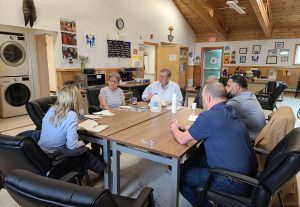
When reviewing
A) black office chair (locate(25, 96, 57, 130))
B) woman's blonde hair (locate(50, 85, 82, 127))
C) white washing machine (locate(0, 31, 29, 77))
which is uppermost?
white washing machine (locate(0, 31, 29, 77))

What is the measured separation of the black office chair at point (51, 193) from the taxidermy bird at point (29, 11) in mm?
4074

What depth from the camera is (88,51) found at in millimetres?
5410

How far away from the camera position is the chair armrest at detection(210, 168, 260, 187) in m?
1.33

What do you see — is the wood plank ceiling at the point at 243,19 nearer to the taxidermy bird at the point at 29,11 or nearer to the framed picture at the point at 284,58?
the framed picture at the point at 284,58

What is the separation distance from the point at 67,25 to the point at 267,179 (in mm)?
4882

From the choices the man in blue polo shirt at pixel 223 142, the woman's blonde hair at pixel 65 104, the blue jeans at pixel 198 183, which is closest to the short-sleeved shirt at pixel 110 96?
the woman's blonde hair at pixel 65 104

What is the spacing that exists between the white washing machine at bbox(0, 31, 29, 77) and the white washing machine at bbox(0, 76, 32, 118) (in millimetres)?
150

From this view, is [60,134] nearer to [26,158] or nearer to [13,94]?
[26,158]

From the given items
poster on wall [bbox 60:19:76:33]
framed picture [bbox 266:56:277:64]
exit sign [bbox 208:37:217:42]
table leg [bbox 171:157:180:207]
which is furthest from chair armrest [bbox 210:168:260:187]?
exit sign [bbox 208:37:217:42]

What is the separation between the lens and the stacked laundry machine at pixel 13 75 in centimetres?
466

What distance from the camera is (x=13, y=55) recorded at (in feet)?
15.8

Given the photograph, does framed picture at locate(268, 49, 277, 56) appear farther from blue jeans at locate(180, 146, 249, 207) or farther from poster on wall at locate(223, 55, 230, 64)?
blue jeans at locate(180, 146, 249, 207)

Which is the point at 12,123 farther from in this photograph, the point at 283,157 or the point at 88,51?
the point at 283,157

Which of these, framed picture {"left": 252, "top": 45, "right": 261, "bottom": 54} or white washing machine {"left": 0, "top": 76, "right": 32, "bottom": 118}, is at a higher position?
framed picture {"left": 252, "top": 45, "right": 261, "bottom": 54}
